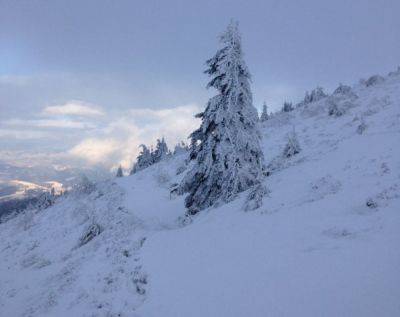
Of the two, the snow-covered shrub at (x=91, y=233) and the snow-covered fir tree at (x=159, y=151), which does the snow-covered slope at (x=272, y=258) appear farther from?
the snow-covered fir tree at (x=159, y=151)

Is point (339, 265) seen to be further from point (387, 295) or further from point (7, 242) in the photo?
point (7, 242)

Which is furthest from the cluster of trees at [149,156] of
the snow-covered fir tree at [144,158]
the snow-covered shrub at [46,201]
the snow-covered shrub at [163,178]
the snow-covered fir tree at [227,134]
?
the snow-covered fir tree at [227,134]

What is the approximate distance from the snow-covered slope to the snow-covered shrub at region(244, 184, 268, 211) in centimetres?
35

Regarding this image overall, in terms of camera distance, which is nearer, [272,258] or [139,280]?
[272,258]

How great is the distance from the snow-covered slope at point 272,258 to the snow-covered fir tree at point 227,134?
6.91 feet

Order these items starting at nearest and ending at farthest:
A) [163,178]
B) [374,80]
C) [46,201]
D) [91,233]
Result: [91,233], [163,178], [374,80], [46,201]

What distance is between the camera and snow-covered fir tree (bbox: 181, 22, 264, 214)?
19.5 m

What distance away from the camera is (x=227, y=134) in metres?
19.7

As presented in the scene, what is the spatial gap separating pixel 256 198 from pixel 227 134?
5982 mm

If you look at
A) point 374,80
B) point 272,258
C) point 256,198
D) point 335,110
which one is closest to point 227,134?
point 256,198

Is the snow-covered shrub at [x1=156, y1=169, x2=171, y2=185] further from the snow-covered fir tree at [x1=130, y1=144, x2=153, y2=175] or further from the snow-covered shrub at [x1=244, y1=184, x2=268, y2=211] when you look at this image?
the snow-covered fir tree at [x1=130, y1=144, x2=153, y2=175]

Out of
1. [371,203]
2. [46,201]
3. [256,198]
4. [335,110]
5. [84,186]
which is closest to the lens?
[371,203]

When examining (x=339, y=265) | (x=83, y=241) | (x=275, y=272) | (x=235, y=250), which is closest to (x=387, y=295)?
(x=339, y=265)

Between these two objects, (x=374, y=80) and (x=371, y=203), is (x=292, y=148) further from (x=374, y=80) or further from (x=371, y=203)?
(x=374, y=80)
